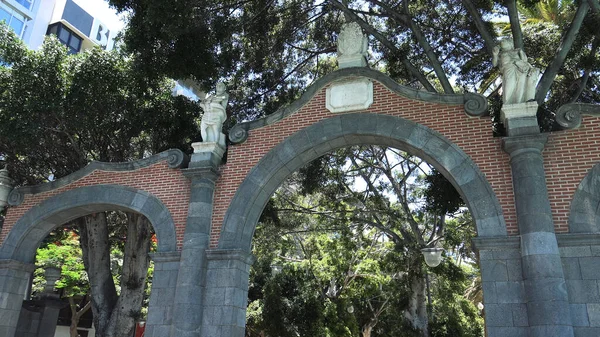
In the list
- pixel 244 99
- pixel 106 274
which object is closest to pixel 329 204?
pixel 244 99

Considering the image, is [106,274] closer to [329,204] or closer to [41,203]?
[41,203]

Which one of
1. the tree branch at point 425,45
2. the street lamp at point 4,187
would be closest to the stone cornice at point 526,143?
the tree branch at point 425,45

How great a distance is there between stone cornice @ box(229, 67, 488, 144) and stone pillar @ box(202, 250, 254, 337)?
2432 millimetres

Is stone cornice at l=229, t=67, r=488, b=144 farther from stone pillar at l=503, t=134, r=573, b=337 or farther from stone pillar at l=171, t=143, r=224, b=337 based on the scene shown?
stone pillar at l=503, t=134, r=573, b=337

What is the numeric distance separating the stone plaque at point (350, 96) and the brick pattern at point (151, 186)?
3354mm

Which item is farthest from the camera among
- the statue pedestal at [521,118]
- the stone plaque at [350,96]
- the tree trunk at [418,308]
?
the tree trunk at [418,308]

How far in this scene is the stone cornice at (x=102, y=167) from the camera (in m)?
10.0

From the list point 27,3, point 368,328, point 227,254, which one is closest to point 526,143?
point 227,254

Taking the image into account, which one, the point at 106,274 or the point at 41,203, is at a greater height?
the point at 41,203

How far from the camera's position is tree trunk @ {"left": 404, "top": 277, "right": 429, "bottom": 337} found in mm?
13172

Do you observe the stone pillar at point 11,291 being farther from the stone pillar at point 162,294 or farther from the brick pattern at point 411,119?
the brick pattern at point 411,119

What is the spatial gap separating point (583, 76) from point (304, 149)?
770cm

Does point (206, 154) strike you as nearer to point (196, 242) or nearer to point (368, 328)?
point (196, 242)

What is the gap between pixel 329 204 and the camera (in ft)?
55.7
